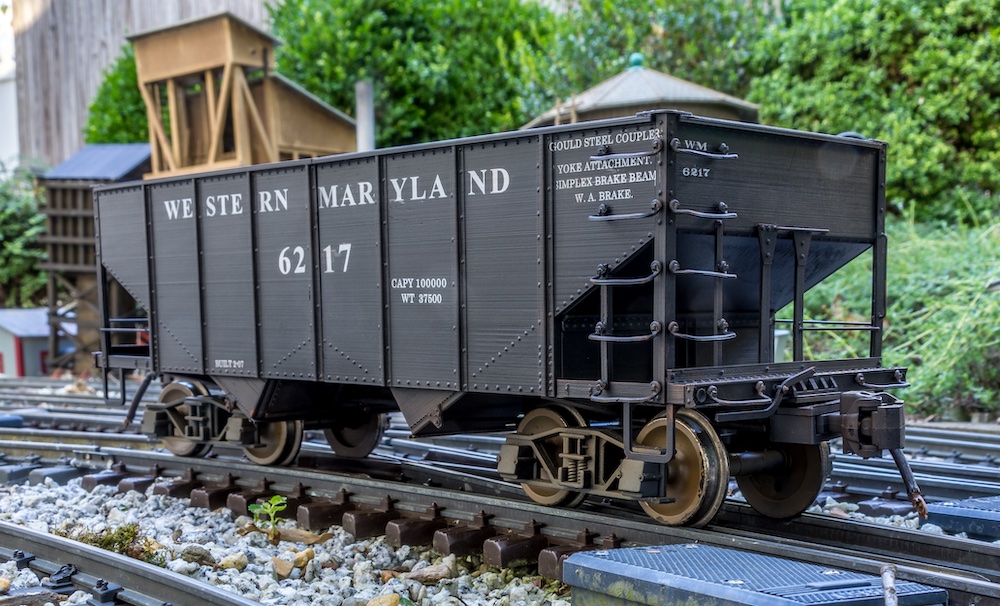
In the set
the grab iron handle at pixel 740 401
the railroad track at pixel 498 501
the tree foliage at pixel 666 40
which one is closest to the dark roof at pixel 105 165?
the tree foliage at pixel 666 40

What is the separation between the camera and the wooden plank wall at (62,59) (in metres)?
28.8

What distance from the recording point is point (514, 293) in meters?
7.11

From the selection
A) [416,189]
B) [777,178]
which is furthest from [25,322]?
[777,178]

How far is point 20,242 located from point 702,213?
25.2m

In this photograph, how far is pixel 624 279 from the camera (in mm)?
6484

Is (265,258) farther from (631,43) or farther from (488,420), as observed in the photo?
(631,43)

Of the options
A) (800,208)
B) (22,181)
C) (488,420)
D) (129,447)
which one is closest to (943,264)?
(800,208)

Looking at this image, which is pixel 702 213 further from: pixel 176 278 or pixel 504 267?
pixel 176 278

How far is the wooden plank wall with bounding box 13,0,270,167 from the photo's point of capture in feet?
94.5

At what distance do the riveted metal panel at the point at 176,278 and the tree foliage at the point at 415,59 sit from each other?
45.6 feet

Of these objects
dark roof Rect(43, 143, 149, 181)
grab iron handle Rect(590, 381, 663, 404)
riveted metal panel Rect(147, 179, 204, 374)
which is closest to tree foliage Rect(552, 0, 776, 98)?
dark roof Rect(43, 143, 149, 181)

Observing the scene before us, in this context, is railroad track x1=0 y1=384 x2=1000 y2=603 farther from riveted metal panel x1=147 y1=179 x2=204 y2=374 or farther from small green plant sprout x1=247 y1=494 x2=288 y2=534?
riveted metal panel x1=147 y1=179 x2=204 y2=374

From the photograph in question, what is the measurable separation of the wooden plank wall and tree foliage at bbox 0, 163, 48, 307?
2.18 metres

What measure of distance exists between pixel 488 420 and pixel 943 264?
32.0ft
